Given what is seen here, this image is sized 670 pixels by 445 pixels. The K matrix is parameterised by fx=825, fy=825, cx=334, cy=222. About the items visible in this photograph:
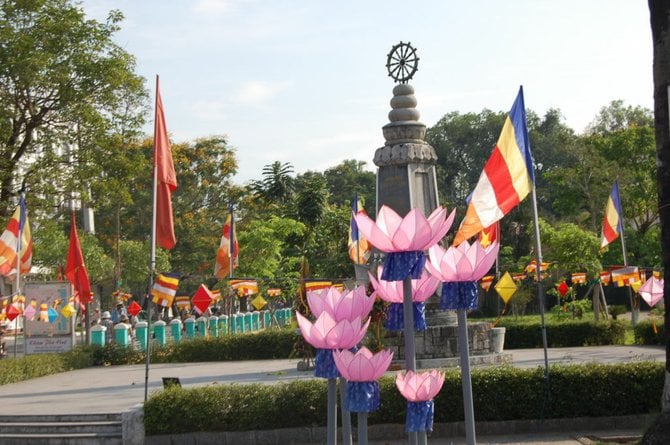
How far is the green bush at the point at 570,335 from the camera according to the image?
76.5 ft

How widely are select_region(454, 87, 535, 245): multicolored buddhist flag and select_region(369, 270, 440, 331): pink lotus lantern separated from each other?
2339mm

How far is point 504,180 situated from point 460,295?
4544mm

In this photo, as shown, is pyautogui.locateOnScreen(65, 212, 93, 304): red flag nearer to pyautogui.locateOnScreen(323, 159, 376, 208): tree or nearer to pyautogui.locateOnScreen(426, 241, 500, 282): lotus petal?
pyautogui.locateOnScreen(426, 241, 500, 282): lotus petal

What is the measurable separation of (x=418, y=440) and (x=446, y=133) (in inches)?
2471

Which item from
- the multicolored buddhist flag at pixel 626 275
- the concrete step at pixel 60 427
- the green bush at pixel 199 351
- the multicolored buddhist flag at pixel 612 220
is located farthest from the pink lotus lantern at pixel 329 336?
the multicolored buddhist flag at pixel 612 220

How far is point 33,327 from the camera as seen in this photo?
23.4m

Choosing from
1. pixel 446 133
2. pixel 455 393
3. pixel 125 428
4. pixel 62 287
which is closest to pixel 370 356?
pixel 455 393

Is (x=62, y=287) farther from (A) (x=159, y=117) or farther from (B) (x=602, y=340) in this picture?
(B) (x=602, y=340)

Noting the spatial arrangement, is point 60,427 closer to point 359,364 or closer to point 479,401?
point 479,401

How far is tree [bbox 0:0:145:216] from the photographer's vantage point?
2359cm

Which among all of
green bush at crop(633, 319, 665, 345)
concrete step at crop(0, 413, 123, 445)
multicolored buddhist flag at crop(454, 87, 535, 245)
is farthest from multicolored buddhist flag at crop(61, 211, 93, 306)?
green bush at crop(633, 319, 665, 345)

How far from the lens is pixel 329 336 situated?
5.17 m

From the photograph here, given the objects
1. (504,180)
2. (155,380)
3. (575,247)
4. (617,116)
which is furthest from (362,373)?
(617,116)

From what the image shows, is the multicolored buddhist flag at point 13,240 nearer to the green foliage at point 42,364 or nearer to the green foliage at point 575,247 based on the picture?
the green foliage at point 42,364
